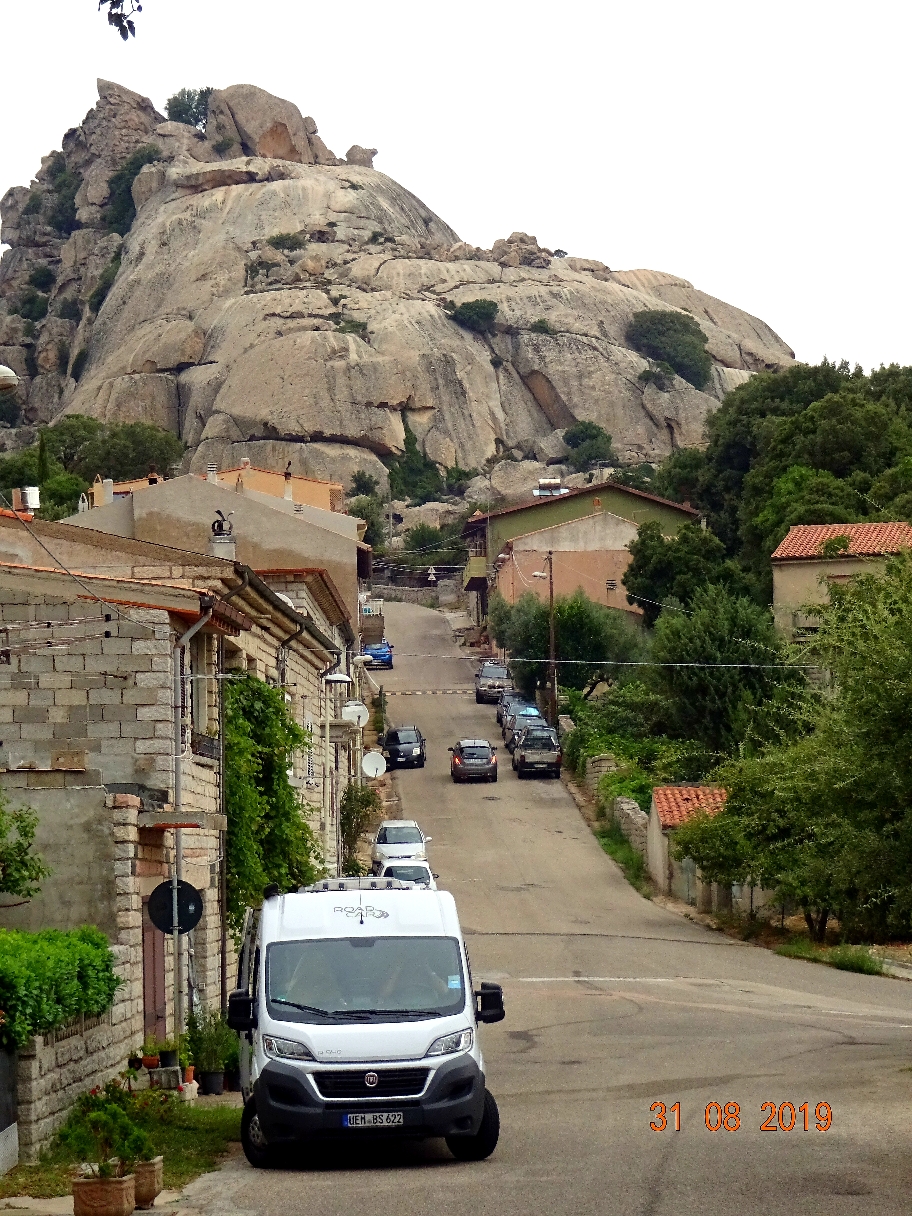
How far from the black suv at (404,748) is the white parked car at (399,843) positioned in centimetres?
1417

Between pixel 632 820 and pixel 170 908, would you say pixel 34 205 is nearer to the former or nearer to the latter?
pixel 632 820

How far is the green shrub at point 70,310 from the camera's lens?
440 feet

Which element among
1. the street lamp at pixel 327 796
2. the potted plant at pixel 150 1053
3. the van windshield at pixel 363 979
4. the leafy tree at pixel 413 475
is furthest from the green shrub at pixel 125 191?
the van windshield at pixel 363 979

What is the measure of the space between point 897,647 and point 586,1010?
7.92 meters

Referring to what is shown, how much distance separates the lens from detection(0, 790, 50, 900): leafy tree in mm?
14508

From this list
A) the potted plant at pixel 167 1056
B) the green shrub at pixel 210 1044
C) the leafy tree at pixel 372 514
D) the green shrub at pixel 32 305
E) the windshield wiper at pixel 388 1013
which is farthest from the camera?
the green shrub at pixel 32 305

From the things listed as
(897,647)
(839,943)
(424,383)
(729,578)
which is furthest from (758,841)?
(424,383)

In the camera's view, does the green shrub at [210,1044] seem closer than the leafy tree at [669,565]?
Yes

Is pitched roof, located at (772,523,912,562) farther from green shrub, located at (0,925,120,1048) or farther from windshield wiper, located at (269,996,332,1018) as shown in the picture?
windshield wiper, located at (269,996,332,1018)

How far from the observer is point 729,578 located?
6166 cm

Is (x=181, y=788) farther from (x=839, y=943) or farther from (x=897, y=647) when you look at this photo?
(x=839, y=943)

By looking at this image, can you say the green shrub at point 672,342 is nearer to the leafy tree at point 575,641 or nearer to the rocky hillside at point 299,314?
the rocky hillside at point 299,314

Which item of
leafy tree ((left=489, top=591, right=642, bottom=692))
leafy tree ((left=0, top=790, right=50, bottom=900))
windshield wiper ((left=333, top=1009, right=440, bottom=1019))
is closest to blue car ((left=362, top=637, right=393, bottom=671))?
leafy tree ((left=489, top=591, right=642, bottom=692))

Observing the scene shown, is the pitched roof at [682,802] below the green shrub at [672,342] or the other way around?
below
